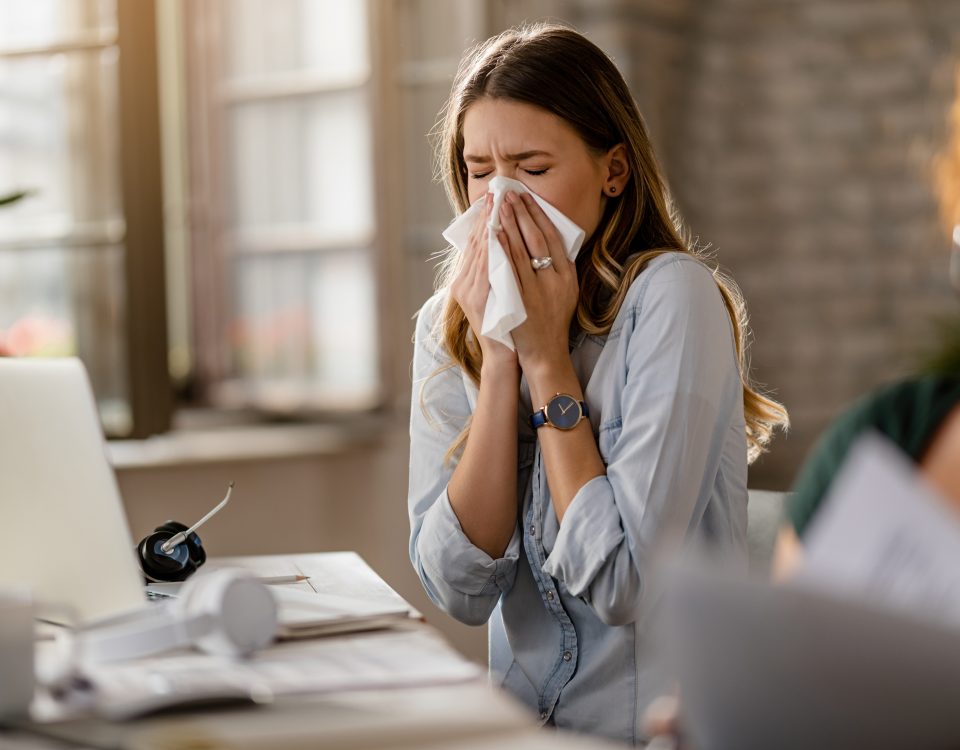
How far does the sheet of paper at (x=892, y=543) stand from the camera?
615mm

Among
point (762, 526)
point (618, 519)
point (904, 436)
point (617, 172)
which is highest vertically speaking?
point (617, 172)

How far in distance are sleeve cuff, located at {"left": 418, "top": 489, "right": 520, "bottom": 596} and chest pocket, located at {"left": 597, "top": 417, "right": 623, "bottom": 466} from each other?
14 centimetres

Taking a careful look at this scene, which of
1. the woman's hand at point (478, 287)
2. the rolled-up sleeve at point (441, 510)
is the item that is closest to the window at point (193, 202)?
the rolled-up sleeve at point (441, 510)

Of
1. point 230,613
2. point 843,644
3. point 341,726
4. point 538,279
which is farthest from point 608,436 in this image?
point 843,644

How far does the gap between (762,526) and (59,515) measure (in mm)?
907

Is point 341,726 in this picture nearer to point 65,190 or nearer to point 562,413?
point 562,413

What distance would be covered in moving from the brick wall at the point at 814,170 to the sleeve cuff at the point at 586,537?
210 cm

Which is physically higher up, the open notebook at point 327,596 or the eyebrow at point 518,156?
the eyebrow at point 518,156

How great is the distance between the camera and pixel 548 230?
1416 millimetres

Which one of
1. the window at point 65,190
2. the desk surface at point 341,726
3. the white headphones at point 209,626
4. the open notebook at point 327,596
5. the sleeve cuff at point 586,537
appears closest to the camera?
the desk surface at point 341,726

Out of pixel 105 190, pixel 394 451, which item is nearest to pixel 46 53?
pixel 105 190

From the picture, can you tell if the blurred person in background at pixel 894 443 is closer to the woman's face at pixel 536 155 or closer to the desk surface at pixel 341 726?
the desk surface at pixel 341 726

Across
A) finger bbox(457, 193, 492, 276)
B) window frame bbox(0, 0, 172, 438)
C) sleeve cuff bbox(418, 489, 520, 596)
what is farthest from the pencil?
window frame bbox(0, 0, 172, 438)

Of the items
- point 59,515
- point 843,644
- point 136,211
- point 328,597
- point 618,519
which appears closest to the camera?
point 843,644
